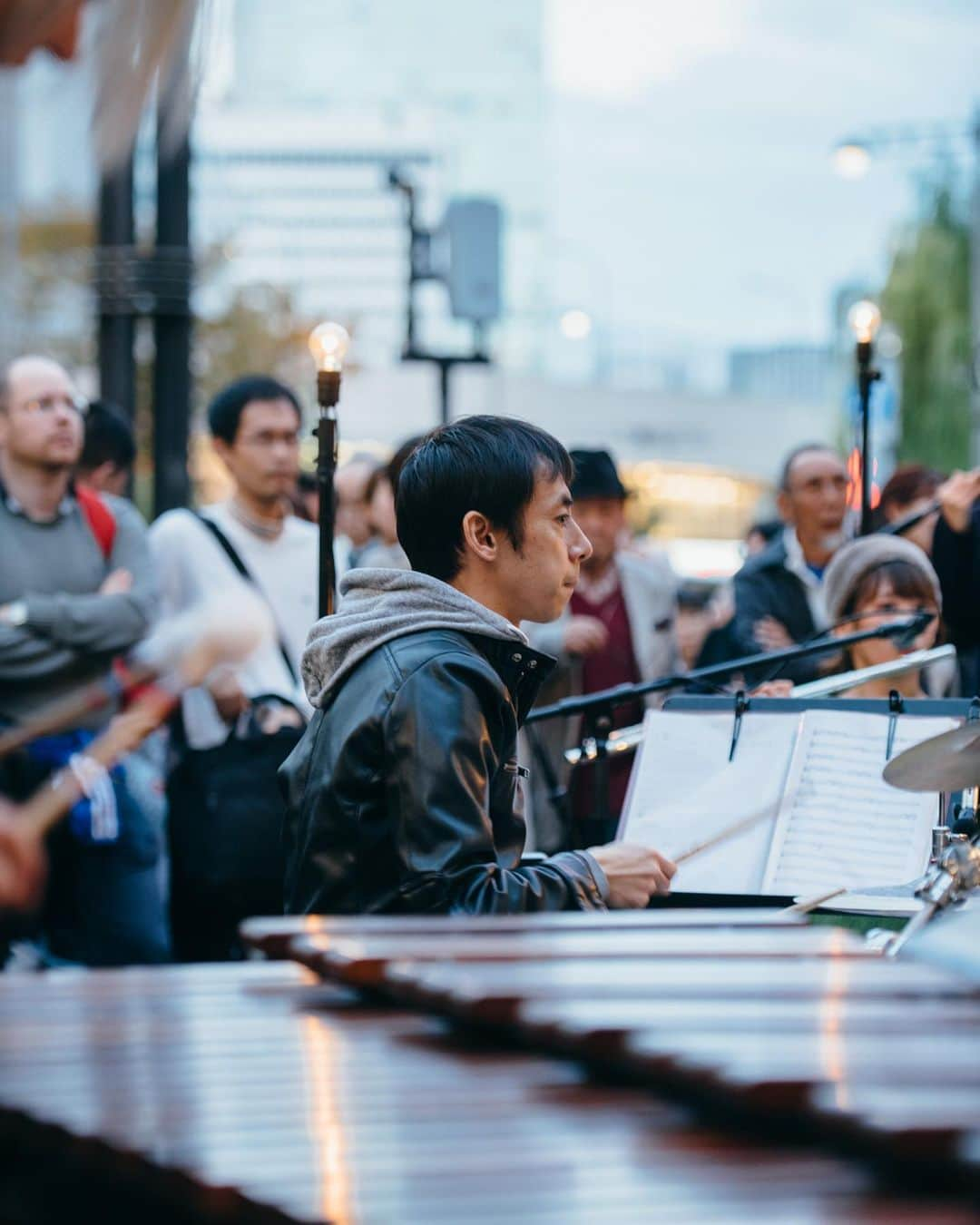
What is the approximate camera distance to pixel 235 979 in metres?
2.39

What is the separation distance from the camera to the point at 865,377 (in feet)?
23.0

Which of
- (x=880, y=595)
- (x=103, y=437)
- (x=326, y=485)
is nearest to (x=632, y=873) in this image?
(x=326, y=485)

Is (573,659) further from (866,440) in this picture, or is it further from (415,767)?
(415,767)

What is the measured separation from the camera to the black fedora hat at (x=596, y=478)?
7191 millimetres

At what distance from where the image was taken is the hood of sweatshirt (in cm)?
336

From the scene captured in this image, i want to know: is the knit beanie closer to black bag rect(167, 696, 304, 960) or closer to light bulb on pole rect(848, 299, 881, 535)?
light bulb on pole rect(848, 299, 881, 535)

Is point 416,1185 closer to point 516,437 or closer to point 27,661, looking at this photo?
point 516,437

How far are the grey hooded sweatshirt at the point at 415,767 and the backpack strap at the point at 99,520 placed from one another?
2628mm

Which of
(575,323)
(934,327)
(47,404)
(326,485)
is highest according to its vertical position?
(575,323)

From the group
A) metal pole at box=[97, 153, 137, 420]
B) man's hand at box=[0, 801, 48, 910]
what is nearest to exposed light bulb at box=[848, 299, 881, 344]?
metal pole at box=[97, 153, 137, 420]

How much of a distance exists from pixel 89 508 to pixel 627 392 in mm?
51355

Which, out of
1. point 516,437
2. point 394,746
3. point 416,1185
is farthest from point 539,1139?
point 516,437

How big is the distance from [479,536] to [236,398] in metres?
3.21

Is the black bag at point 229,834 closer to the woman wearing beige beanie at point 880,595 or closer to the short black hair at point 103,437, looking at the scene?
the woman wearing beige beanie at point 880,595
